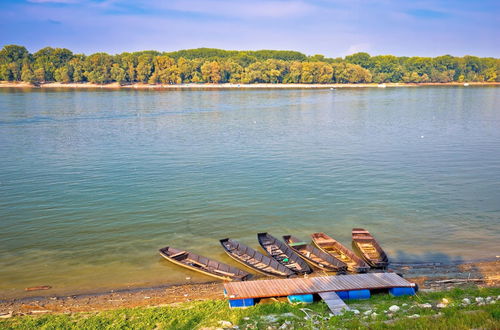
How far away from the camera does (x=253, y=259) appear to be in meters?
25.0

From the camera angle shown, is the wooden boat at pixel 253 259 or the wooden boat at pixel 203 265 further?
the wooden boat at pixel 253 259

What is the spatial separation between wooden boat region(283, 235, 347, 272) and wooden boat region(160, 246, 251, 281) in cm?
424

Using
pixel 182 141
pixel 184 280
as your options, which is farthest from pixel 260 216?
pixel 182 141

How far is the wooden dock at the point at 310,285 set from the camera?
19297 millimetres

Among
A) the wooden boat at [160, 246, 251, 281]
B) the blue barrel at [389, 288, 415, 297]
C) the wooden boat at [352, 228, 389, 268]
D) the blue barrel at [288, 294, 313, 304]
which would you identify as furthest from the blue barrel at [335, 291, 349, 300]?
the wooden boat at [160, 246, 251, 281]

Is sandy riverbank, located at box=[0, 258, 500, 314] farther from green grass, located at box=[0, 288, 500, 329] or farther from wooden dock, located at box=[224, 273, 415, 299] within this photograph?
wooden dock, located at box=[224, 273, 415, 299]

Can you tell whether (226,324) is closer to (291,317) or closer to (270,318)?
(270,318)

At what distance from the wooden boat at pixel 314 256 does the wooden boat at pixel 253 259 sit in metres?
2.16

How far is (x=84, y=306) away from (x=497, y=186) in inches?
1475

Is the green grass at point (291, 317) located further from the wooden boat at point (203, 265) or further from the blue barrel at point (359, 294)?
the wooden boat at point (203, 265)

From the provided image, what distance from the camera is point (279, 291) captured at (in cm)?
1948

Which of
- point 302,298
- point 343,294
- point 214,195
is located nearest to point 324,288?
point 343,294

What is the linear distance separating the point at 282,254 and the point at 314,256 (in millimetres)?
1915

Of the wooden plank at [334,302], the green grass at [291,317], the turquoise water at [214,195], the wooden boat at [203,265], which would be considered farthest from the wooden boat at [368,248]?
the wooden boat at [203,265]
